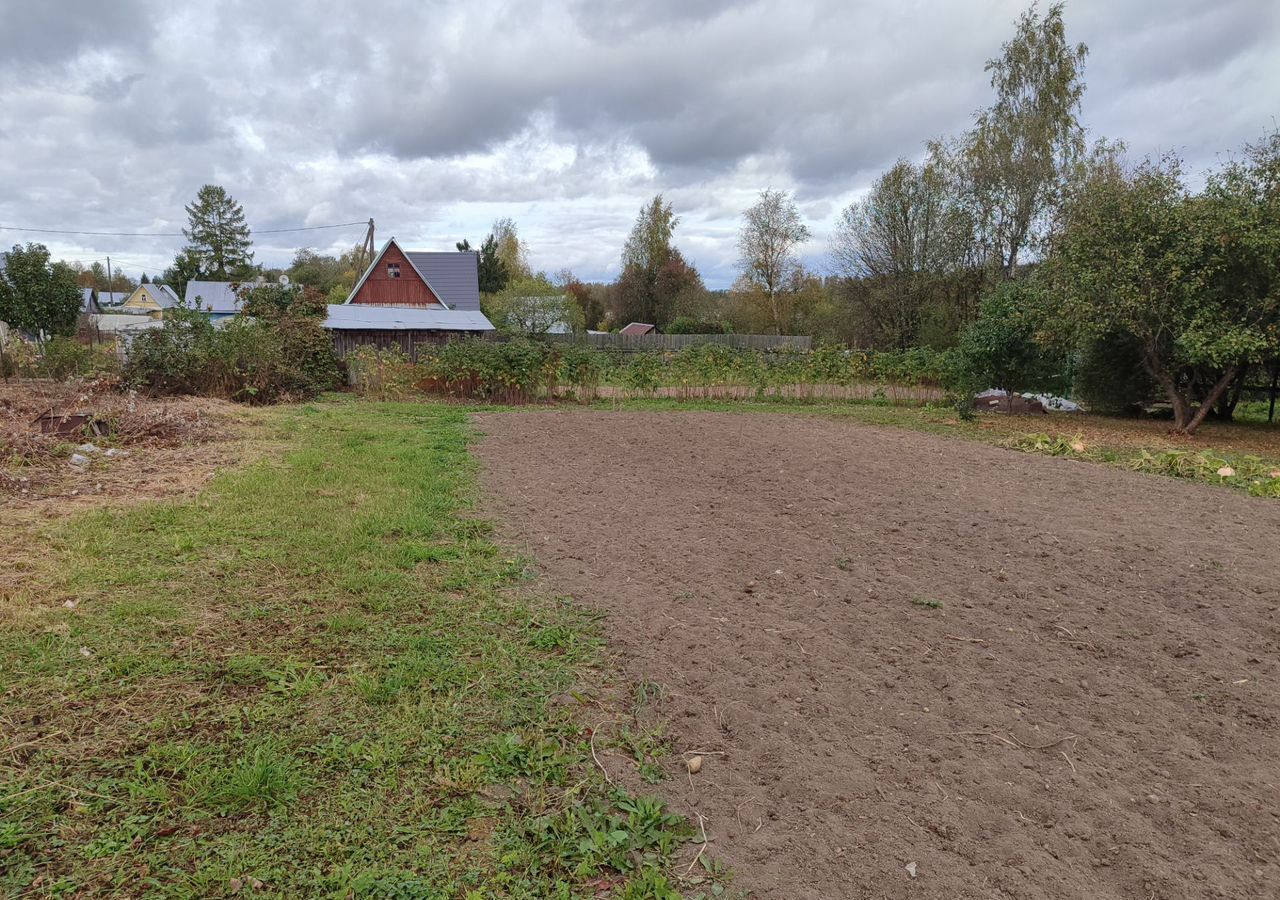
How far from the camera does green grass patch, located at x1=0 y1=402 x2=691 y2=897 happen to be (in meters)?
1.99

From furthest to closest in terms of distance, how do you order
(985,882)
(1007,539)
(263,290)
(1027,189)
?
(1027,189) → (263,290) → (1007,539) → (985,882)

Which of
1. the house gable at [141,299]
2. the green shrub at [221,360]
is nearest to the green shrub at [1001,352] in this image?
the green shrub at [221,360]

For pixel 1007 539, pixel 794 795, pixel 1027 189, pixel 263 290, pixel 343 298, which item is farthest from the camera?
pixel 343 298

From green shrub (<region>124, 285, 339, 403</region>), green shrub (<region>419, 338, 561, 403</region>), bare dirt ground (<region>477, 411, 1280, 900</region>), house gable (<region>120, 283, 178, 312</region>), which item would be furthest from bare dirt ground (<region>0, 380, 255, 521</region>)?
house gable (<region>120, 283, 178, 312</region>)

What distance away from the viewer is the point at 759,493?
6.30m

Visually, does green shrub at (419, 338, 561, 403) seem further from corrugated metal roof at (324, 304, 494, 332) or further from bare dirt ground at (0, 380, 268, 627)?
corrugated metal roof at (324, 304, 494, 332)

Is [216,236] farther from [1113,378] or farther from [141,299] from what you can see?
[1113,378]

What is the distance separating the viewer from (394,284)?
100ft

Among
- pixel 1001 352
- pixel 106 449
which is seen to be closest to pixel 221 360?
pixel 106 449

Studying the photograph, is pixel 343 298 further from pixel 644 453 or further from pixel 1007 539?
pixel 1007 539

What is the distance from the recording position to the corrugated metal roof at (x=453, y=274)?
31.9m

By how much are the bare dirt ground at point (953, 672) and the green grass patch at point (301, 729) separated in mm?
430

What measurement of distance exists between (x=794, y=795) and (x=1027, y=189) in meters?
22.4

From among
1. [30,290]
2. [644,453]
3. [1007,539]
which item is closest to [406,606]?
[1007,539]
